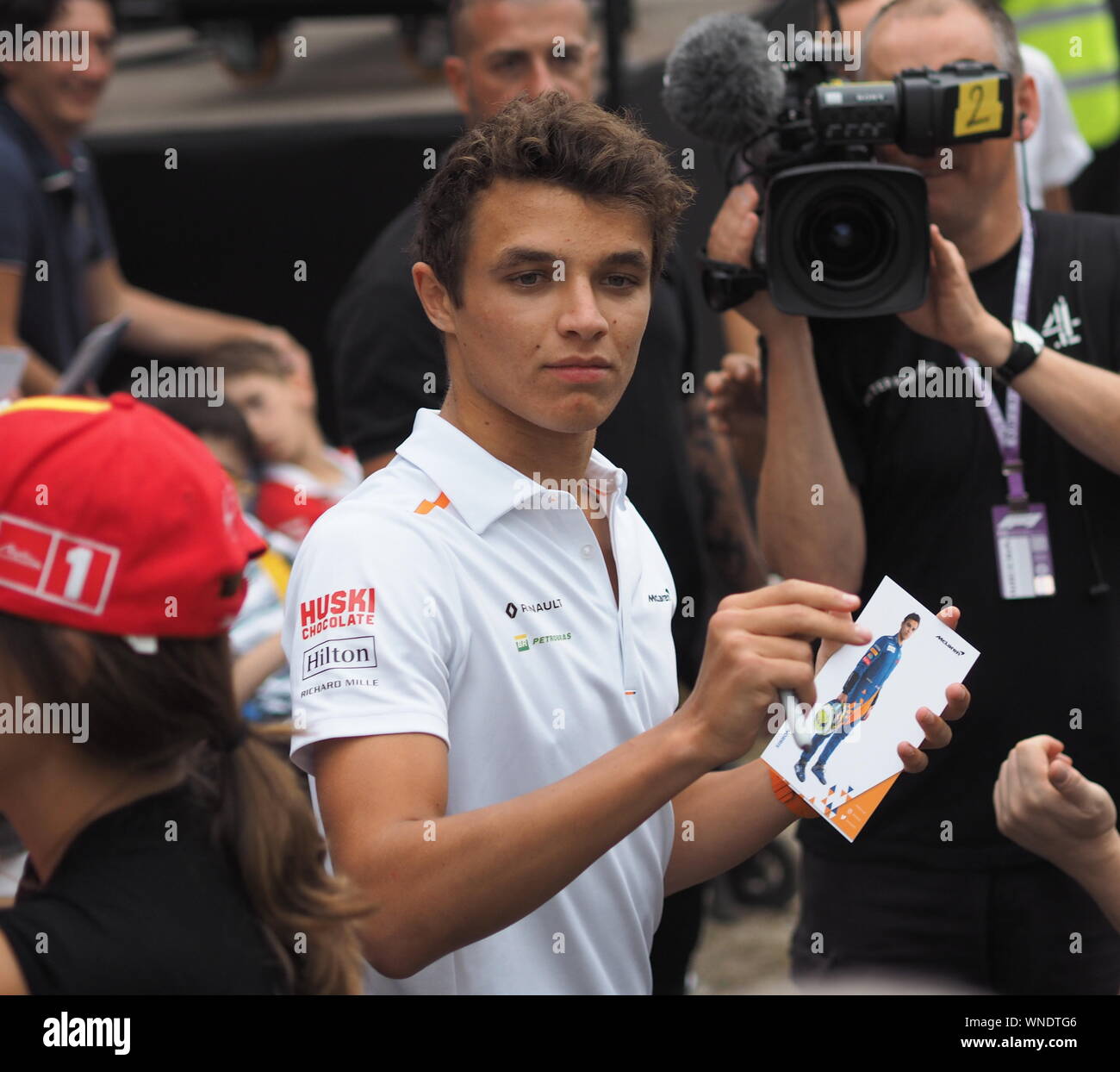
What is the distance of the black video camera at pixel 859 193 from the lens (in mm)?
2211

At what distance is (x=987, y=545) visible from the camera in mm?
2361

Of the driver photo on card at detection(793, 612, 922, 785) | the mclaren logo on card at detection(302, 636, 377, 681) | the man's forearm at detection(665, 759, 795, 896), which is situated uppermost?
the mclaren logo on card at detection(302, 636, 377, 681)

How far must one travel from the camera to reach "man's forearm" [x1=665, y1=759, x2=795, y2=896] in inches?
71.7

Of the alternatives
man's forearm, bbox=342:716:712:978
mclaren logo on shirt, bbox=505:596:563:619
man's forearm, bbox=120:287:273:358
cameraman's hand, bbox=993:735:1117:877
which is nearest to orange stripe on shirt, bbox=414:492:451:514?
mclaren logo on shirt, bbox=505:596:563:619

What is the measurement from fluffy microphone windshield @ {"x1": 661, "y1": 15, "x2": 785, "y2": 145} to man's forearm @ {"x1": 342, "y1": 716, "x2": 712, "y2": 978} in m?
1.18

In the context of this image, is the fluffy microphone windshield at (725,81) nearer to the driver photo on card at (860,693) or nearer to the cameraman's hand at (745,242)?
the cameraman's hand at (745,242)

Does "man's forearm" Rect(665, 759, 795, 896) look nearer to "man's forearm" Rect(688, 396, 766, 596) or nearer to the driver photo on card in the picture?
the driver photo on card

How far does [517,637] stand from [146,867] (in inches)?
17.4

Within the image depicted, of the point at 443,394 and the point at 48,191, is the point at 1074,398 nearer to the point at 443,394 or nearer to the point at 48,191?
the point at 443,394

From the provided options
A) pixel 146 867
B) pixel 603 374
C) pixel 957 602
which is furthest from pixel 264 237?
pixel 146 867

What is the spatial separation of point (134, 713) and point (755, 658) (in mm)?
564

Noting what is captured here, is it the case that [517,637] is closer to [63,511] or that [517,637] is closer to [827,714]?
[827,714]

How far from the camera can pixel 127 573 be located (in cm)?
141
